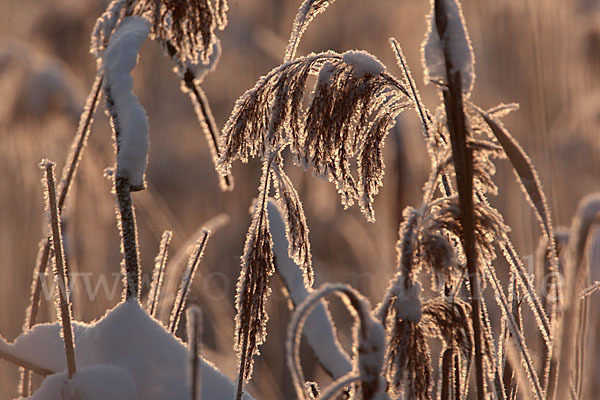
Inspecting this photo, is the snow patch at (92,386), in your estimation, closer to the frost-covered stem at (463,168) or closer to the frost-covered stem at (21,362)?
the frost-covered stem at (21,362)

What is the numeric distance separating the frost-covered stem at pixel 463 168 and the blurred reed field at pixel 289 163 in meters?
0.77

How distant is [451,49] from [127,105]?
471 mm

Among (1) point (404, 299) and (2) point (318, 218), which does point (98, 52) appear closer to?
(1) point (404, 299)

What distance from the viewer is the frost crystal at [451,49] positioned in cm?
93

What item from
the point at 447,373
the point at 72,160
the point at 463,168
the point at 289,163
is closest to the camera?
the point at 463,168

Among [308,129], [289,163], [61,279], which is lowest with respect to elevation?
[61,279]

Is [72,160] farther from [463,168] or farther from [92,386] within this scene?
[463,168]

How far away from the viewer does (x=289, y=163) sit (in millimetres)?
4043

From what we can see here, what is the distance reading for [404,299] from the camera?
97cm

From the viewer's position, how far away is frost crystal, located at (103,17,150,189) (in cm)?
111

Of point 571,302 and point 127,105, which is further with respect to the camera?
point 127,105

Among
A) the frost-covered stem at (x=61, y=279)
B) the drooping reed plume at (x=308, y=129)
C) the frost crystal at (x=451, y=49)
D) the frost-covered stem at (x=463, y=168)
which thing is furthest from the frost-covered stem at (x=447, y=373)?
the frost-covered stem at (x=61, y=279)

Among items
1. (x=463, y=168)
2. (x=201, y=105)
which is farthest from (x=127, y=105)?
(x=463, y=168)

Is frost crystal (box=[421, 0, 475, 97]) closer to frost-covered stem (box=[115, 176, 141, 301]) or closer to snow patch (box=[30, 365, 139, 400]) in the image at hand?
frost-covered stem (box=[115, 176, 141, 301])
